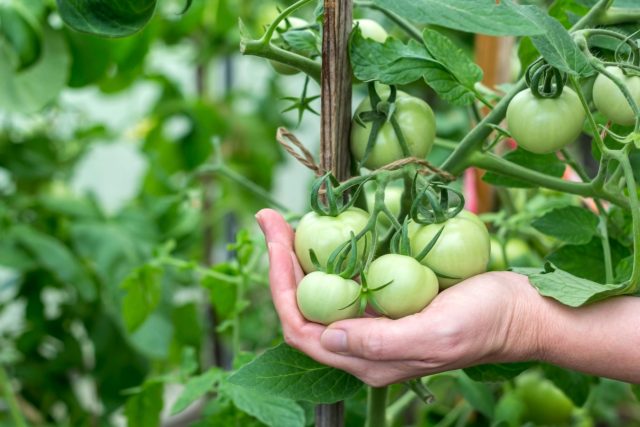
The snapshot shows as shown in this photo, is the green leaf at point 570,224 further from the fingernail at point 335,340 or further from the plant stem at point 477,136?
the fingernail at point 335,340

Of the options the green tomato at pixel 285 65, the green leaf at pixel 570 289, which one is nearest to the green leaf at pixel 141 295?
the green tomato at pixel 285 65

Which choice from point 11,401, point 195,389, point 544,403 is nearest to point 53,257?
point 11,401

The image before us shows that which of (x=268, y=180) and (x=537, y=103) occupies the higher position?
(x=537, y=103)

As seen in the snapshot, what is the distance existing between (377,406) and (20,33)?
628mm

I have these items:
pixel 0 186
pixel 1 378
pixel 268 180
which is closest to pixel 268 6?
pixel 268 180

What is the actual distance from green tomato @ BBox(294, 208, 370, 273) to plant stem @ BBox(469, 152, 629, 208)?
0.32ft

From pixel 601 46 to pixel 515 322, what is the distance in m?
0.19

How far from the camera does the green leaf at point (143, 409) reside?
687 mm

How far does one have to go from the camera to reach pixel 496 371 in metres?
0.54

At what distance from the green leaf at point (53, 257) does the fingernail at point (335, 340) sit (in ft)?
2.24

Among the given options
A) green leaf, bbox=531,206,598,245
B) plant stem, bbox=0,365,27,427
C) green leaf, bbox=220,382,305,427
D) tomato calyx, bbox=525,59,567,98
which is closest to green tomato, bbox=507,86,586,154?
tomato calyx, bbox=525,59,567,98

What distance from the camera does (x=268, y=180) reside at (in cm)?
165

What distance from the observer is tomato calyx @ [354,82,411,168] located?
469mm

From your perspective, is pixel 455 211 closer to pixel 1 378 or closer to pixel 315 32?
pixel 315 32
